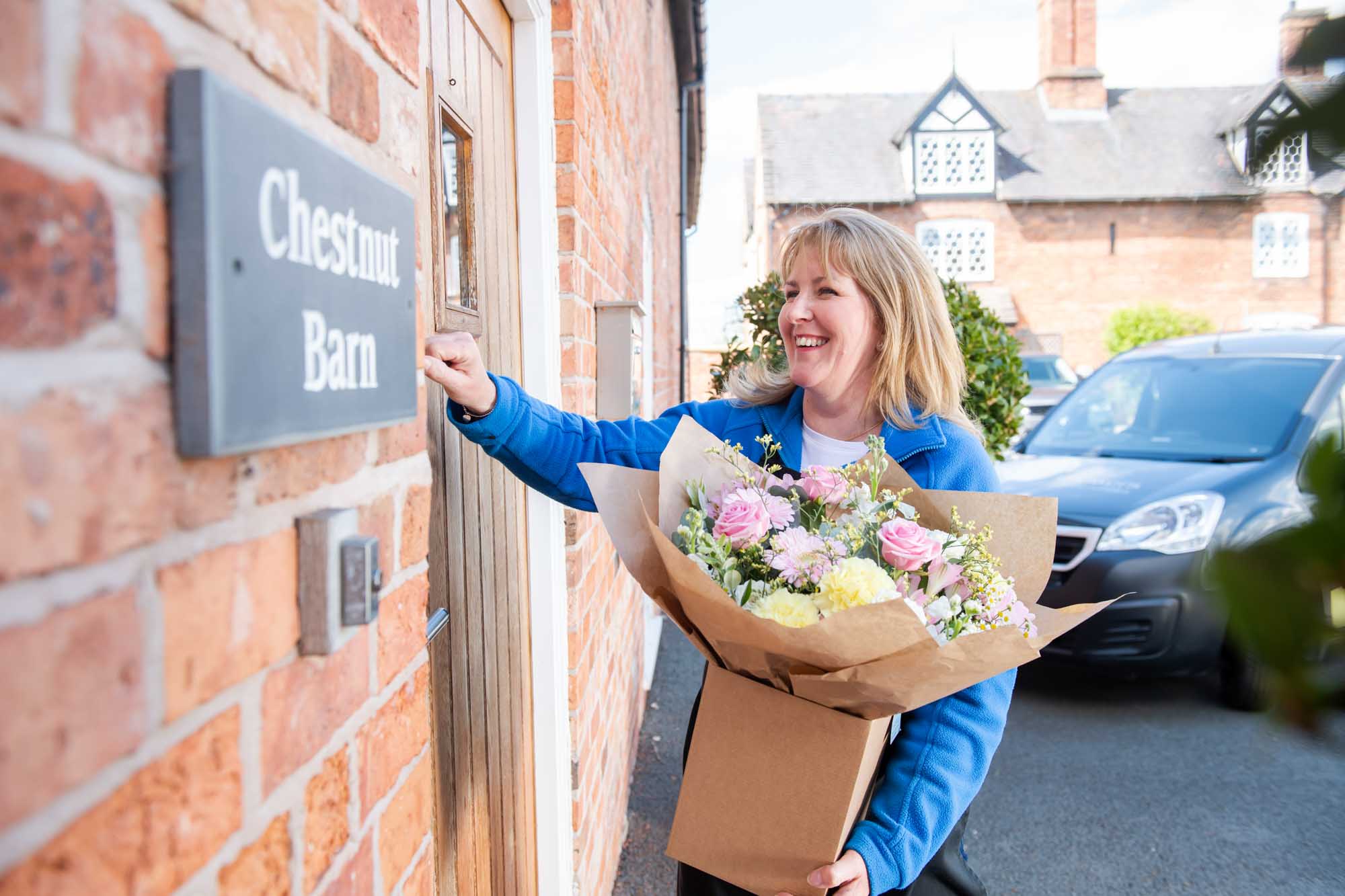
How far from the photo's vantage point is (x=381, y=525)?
990mm

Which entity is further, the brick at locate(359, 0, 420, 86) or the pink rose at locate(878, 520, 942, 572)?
the pink rose at locate(878, 520, 942, 572)

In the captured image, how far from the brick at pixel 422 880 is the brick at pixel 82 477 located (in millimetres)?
645

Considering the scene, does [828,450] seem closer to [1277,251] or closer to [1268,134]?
[1268,134]

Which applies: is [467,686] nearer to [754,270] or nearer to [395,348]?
[395,348]

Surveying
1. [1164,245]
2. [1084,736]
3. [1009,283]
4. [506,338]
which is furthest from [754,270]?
[506,338]

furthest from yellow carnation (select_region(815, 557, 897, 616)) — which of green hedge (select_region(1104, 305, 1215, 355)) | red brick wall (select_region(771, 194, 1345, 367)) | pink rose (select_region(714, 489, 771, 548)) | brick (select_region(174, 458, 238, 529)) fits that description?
green hedge (select_region(1104, 305, 1215, 355))

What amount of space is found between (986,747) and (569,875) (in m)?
1.27

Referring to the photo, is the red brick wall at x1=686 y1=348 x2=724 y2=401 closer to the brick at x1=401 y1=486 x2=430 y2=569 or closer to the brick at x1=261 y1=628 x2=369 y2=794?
the brick at x1=401 y1=486 x2=430 y2=569

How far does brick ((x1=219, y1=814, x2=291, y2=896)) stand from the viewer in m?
0.69

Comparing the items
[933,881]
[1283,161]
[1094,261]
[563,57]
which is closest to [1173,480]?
[933,881]

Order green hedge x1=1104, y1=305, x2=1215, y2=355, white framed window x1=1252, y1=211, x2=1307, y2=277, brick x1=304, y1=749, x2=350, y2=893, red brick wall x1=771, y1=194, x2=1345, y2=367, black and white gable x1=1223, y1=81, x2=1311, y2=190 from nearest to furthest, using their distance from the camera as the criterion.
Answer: black and white gable x1=1223, y1=81, x2=1311, y2=190
brick x1=304, y1=749, x2=350, y2=893
green hedge x1=1104, y1=305, x2=1215, y2=355
white framed window x1=1252, y1=211, x2=1307, y2=277
red brick wall x1=771, y1=194, x2=1345, y2=367

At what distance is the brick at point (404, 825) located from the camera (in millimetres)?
992

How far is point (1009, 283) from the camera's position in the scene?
86.0ft

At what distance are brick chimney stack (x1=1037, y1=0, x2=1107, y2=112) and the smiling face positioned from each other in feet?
96.2
